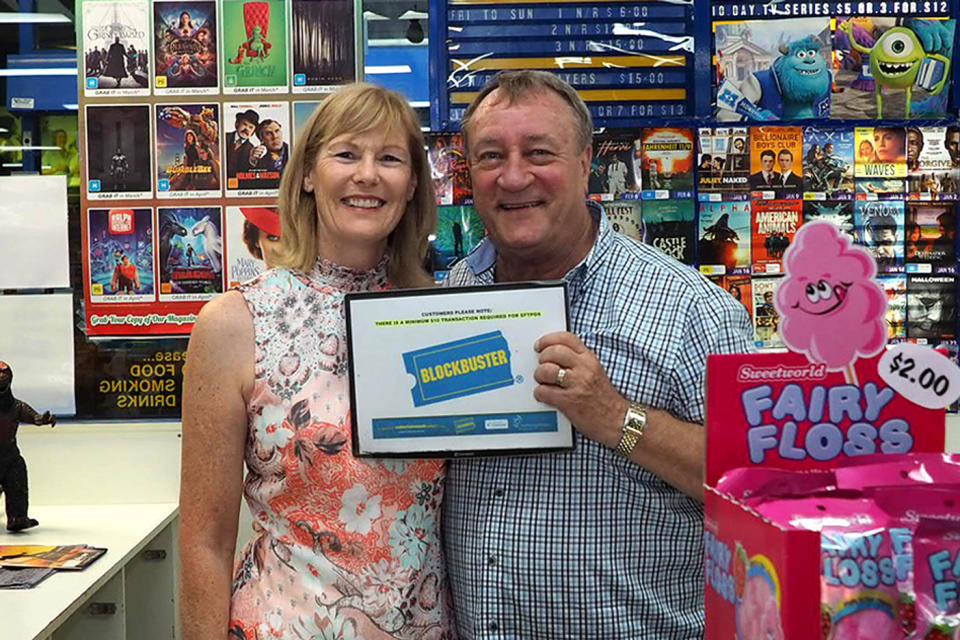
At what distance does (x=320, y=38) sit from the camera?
3.12 meters

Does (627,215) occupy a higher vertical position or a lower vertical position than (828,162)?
lower

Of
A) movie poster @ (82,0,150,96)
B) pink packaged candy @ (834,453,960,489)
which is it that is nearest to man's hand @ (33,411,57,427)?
movie poster @ (82,0,150,96)

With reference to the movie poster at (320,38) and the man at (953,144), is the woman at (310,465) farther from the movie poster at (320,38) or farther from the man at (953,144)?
the man at (953,144)

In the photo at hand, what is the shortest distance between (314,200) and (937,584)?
1.31 meters

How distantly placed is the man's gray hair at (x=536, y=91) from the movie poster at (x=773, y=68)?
1.39m

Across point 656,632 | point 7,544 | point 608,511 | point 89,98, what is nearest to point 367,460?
point 608,511

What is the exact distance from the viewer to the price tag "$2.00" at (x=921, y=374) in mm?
938

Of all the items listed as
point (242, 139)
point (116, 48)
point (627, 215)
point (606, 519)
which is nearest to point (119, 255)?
point (242, 139)

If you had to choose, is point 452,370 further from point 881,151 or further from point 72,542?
point 881,151

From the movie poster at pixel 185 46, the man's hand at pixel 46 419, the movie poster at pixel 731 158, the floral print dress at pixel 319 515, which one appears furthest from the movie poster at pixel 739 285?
the man's hand at pixel 46 419

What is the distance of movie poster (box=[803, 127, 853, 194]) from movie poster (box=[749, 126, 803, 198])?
0.03 m

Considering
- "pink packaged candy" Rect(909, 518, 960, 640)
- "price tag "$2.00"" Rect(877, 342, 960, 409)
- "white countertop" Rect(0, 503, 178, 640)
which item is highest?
"price tag "$2.00"" Rect(877, 342, 960, 409)

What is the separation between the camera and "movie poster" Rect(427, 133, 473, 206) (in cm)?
312

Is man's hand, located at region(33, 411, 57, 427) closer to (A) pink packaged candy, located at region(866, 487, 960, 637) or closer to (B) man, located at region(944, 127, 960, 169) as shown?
(A) pink packaged candy, located at region(866, 487, 960, 637)
